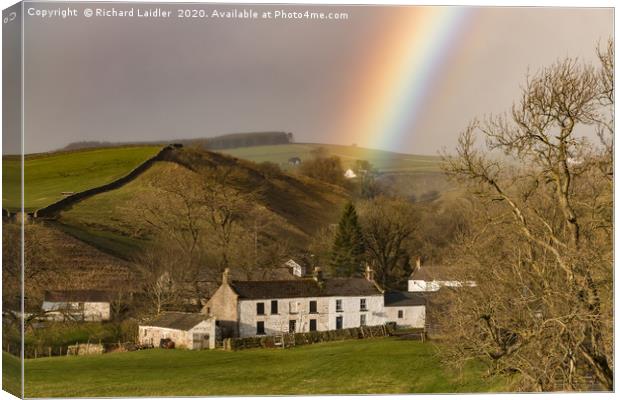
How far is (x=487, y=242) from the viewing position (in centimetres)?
1524

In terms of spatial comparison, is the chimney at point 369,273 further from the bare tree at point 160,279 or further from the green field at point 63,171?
the green field at point 63,171

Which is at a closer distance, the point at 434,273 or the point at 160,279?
the point at 160,279

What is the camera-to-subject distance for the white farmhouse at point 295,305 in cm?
1473

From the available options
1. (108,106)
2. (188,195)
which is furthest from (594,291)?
(108,106)

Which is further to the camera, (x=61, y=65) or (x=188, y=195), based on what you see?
(x=188, y=195)

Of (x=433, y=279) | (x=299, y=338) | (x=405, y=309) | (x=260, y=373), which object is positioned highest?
(x=433, y=279)

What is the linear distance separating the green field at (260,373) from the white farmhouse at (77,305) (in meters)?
0.60

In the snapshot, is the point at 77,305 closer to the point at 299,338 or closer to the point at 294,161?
the point at 299,338

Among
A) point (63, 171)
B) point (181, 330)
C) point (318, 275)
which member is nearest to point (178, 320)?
point (181, 330)

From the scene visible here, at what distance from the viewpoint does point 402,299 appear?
15406 millimetres

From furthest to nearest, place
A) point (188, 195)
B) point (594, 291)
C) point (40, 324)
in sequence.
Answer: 1. point (188, 195)
2. point (40, 324)
3. point (594, 291)

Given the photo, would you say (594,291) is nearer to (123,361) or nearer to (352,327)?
(352,327)

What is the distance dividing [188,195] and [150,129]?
122 centimetres

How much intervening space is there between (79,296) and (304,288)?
333cm
